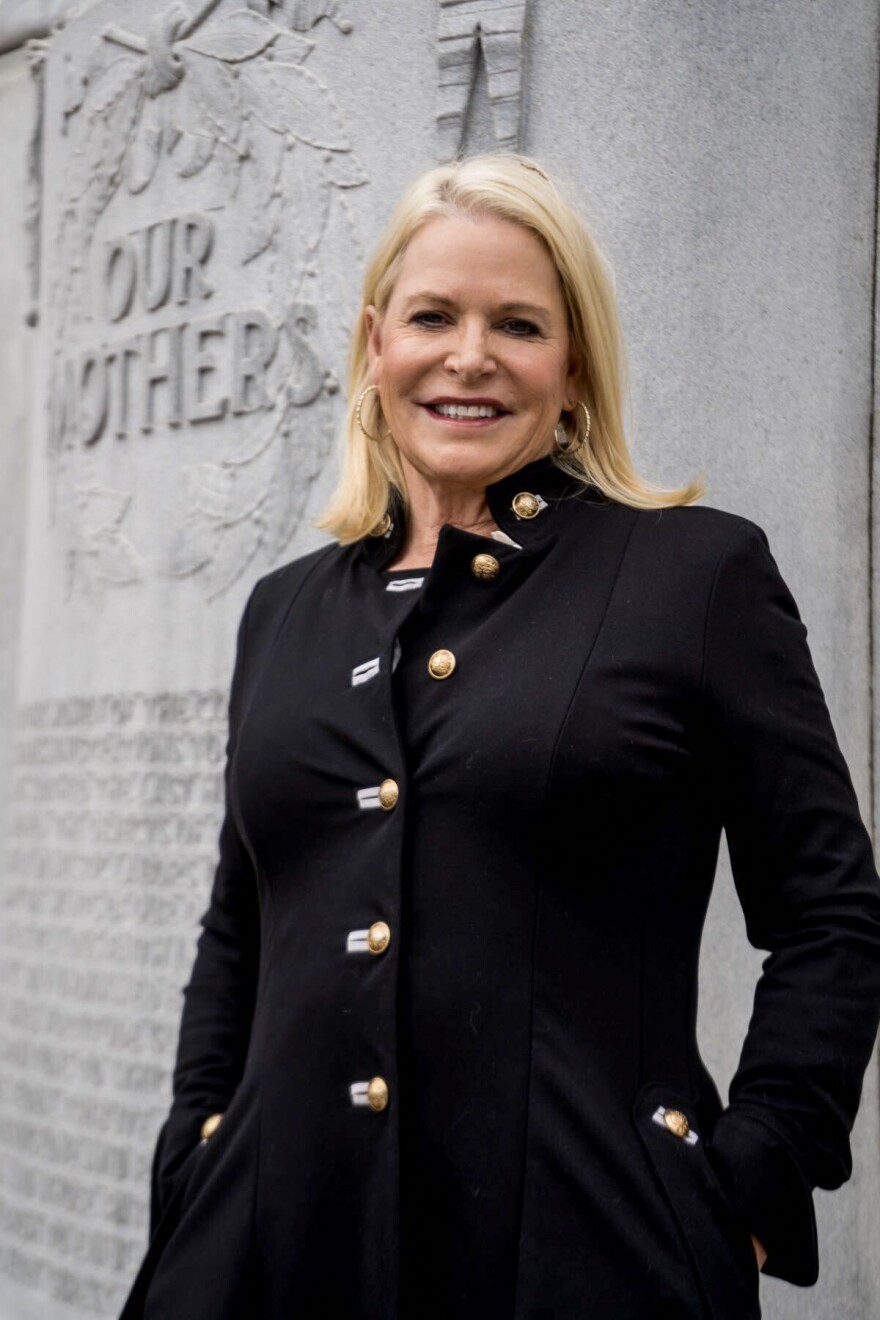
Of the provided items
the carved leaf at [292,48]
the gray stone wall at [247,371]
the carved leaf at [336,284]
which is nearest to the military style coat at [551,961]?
the gray stone wall at [247,371]

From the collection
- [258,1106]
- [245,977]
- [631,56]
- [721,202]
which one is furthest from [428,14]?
[258,1106]

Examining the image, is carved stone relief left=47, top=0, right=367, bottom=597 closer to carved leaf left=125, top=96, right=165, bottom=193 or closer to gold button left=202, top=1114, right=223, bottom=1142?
carved leaf left=125, top=96, right=165, bottom=193

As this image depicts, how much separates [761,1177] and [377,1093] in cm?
46

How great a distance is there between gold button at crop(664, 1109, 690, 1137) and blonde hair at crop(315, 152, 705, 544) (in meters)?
0.78

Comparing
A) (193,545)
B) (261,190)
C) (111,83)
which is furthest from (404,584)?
(111,83)

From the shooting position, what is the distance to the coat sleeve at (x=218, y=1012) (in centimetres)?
250

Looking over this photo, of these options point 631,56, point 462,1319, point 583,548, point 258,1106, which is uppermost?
point 631,56

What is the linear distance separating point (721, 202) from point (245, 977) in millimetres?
1883

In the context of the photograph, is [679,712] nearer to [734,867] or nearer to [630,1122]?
[734,867]

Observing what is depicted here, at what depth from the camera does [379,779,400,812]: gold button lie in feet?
7.11

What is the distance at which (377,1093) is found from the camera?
2102 mm

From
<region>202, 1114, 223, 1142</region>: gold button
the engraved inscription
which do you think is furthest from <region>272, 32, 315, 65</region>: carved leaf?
<region>202, 1114, 223, 1142</region>: gold button

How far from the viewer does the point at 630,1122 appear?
6.71 ft

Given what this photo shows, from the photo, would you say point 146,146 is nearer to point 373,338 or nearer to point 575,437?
point 373,338
